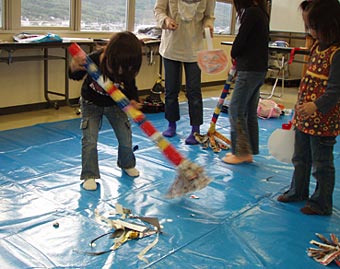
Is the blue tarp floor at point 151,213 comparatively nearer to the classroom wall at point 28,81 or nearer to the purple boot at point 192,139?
the purple boot at point 192,139

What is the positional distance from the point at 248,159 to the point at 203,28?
1.20 meters

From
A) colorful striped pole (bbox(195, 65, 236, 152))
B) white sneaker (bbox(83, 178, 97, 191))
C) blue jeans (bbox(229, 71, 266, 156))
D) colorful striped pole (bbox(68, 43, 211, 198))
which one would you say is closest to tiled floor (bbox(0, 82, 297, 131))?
colorful striped pole (bbox(195, 65, 236, 152))

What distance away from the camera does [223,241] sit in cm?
203

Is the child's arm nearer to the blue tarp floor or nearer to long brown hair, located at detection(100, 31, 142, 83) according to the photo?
the blue tarp floor

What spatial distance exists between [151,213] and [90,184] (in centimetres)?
47

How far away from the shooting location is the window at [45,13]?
4551mm

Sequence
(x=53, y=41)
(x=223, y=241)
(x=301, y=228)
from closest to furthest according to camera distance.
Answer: (x=223, y=241) < (x=301, y=228) < (x=53, y=41)

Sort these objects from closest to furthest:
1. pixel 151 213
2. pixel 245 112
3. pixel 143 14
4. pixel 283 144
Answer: pixel 151 213, pixel 283 144, pixel 245 112, pixel 143 14

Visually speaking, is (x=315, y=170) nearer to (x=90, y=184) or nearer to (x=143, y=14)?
(x=90, y=184)

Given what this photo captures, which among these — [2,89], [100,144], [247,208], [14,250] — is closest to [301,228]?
[247,208]

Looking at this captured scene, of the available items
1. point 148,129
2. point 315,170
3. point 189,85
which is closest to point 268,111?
point 189,85

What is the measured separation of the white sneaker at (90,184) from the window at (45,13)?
8.51ft

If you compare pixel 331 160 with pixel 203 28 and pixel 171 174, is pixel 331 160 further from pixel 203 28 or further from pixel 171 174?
pixel 203 28

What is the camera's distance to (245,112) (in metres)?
3.10
